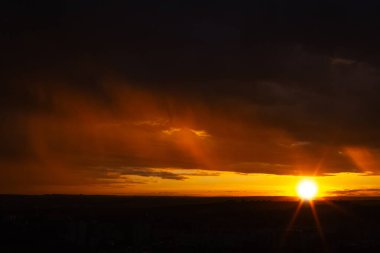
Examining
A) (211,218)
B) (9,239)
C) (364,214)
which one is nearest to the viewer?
A: (9,239)

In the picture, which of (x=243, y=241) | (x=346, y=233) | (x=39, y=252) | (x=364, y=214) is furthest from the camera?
(x=364, y=214)

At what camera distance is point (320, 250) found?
4341 cm

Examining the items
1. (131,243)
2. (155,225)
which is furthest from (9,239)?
(155,225)

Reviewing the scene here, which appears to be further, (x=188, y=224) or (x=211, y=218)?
(x=211, y=218)

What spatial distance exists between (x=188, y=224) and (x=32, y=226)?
21.6 meters

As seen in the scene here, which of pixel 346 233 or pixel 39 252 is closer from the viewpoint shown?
pixel 39 252

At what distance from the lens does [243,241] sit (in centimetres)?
4647

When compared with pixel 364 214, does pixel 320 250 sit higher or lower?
lower

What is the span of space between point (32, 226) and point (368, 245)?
35960 mm

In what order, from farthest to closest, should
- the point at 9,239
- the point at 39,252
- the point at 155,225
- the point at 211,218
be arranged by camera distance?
the point at 211,218 < the point at 155,225 < the point at 9,239 < the point at 39,252

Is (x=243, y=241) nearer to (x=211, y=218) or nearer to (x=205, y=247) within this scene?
(x=205, y=247)

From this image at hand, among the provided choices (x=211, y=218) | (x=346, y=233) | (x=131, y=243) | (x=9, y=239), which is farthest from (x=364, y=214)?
(x=9, y=239)

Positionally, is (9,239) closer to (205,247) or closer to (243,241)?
(205,247)

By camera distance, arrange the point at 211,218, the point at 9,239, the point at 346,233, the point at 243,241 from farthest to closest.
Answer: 1. the point at 211,218
2. the point at 346,233
3. the point at 9,239
4. the point at 243,241
